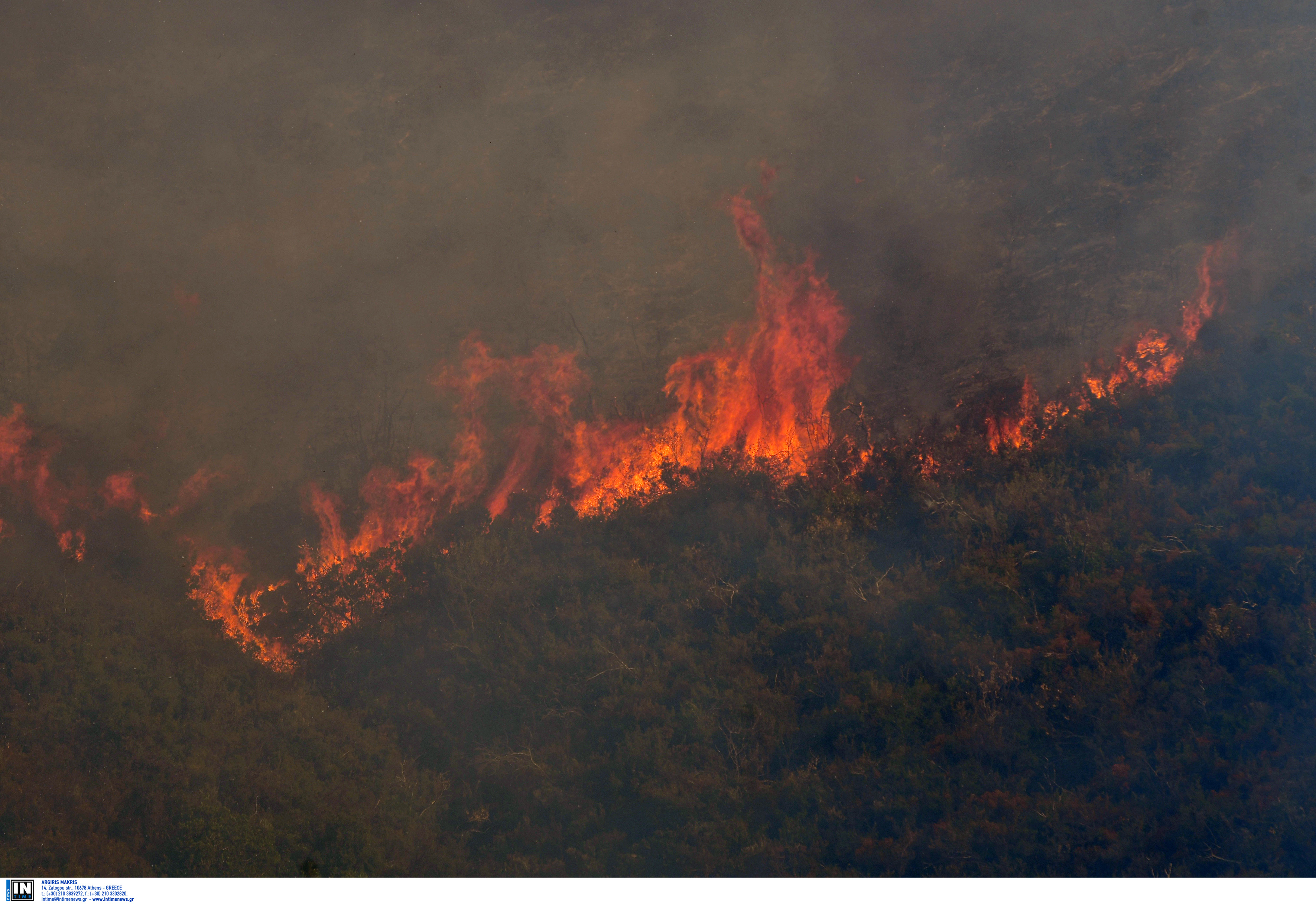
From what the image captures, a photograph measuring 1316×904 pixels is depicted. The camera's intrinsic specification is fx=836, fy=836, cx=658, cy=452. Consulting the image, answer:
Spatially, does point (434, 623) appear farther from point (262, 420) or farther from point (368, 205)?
point (368, 205)

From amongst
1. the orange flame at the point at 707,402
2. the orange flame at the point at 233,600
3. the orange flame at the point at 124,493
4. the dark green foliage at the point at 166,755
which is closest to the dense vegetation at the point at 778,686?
the dark green foliage at the point at 166,755

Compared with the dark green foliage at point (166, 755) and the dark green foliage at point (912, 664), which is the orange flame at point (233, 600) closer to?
the dark green foliage at point (166, 755)

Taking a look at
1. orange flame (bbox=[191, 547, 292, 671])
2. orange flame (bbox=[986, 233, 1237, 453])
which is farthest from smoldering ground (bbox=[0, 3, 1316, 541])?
orange flame (bbox=[191, 547, 292, 671])

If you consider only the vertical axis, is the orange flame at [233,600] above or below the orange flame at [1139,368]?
below

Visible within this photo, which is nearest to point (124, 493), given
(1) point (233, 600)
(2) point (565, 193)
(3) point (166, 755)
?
(1) point (233, 600)

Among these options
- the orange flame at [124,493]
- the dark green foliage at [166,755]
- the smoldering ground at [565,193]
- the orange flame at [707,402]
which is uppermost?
the smoldering ground at [565,193]

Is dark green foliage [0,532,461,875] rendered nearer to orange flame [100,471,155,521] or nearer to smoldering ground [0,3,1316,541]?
orange flame [100,471,155,521]

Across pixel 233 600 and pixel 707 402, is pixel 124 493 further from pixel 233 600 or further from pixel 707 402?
pixel 707 402
